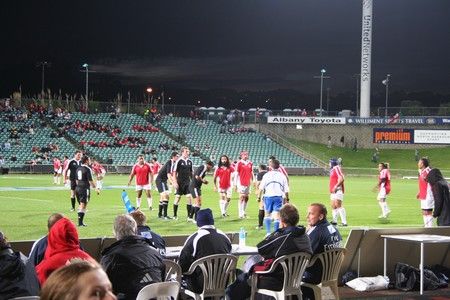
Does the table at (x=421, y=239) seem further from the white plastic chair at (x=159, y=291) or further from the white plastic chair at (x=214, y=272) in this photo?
the white plastic chair at (x=159, y=291)

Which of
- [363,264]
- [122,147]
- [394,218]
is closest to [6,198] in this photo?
[394,218]

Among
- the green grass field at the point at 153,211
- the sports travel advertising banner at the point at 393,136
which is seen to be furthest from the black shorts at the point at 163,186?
the sports travel advertising banner at the point at 393,136

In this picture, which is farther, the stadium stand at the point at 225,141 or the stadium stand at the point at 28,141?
the stadium stand at the point at 225,141

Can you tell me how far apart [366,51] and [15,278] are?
222 ft

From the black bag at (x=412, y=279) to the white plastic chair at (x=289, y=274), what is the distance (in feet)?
10.9

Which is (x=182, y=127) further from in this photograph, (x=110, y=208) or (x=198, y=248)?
(x=198, y=248)

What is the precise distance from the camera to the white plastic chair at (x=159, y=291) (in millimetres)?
Answer: 5836

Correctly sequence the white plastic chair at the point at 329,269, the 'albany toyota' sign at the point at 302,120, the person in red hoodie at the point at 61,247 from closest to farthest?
the person in red hoodie at the point at 61,247
the white plastic chair at the point at 329,269
the 'albany toyota' sign at the point at 302,120

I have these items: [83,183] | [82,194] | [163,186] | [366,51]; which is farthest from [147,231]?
[366,51]

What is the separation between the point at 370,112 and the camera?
78.1m

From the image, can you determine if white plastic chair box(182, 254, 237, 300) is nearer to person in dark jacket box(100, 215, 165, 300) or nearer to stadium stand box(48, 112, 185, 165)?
person in dark jacket box(100, 215, 165, 300)

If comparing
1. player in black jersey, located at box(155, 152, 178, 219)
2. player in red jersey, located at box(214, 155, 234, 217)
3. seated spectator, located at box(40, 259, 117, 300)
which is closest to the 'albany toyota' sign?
player in red jersey, located at box(214, 155, 234, 217)

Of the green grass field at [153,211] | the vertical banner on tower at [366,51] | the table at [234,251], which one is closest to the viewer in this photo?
the table at [234,251]

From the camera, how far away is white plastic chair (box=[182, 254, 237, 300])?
7.91 m
